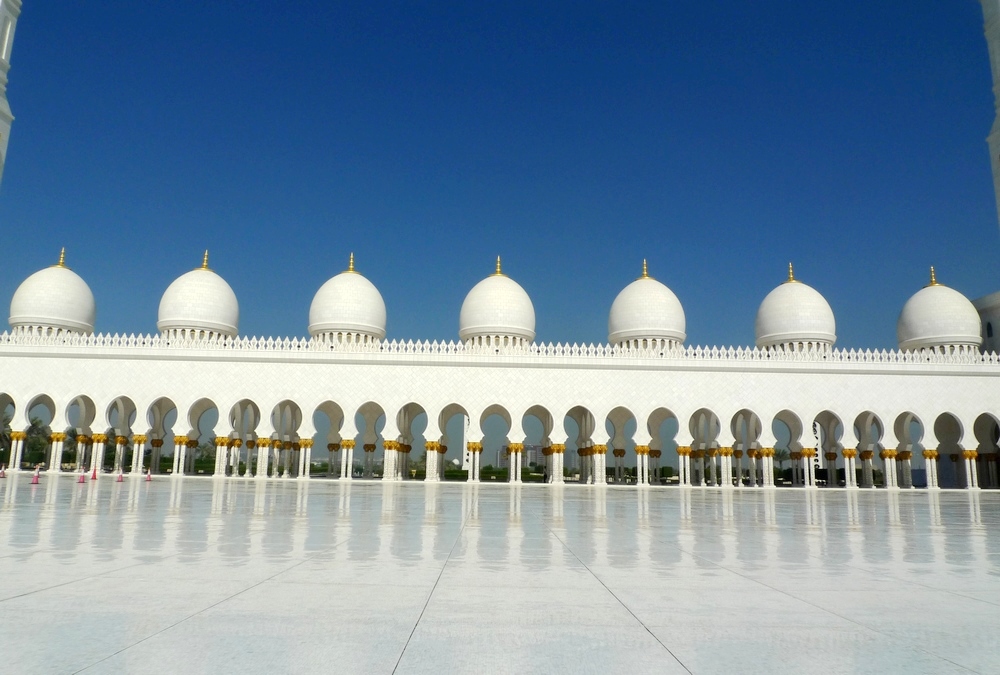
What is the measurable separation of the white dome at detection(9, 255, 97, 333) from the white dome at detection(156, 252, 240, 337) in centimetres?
329

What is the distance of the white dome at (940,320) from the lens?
26.5 meters

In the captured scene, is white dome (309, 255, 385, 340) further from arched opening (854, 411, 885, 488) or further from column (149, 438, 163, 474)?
arched opening (854, 411, 885, 488)

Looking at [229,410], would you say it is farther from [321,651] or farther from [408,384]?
[321,651]

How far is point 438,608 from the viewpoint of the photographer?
2965 mm

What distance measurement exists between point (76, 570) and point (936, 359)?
26.0m

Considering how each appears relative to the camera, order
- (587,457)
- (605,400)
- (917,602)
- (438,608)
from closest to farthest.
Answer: (438,608), (917,602), (605,400), (587,457)

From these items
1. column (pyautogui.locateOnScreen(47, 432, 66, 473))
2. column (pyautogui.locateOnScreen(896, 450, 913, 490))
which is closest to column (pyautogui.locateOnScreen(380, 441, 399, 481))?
column (pyautogui.locateOnScreen(47, 432, 66, 473))

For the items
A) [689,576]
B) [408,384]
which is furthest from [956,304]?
[689,576]

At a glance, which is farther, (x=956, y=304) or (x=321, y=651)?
(x=956, y=304)

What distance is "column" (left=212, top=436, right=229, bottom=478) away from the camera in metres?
22.0

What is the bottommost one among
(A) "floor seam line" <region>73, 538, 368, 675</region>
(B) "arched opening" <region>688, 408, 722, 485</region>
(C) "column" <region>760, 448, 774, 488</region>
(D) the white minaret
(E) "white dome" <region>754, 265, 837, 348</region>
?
(A) "floor seam line" <region>73, 538, 368, 675</region>

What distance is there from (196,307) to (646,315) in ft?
52.1

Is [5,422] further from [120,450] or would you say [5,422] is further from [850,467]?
[850,467]

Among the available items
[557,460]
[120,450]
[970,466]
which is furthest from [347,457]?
[970,466]
